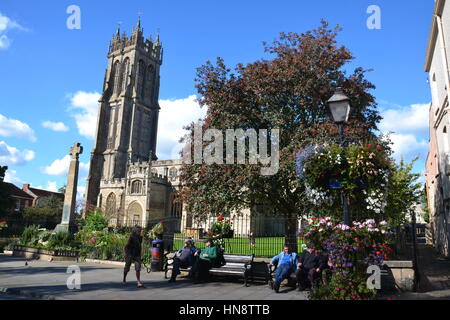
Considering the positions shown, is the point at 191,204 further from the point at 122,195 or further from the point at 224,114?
the point at 122,195

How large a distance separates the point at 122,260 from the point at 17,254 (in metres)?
6.54

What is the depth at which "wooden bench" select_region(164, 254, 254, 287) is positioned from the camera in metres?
9.00

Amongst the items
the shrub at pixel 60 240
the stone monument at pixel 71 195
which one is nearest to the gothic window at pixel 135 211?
the stone monument at pixel 71 195

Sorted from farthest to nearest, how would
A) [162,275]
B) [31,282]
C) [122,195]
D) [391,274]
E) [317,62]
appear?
[122,195]
[317,62]
[162,275]
[31,282]
[391,274]

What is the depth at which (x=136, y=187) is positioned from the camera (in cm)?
5700

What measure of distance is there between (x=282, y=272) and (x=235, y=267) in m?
1.72

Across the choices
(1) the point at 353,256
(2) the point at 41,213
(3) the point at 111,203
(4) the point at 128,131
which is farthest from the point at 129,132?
(1) the point at 353,256

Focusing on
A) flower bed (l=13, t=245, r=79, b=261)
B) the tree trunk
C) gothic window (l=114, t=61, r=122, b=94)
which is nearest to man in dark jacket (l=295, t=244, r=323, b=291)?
the tree trunk

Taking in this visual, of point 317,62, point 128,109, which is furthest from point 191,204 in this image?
point 128,109

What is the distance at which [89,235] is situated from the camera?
626 inches

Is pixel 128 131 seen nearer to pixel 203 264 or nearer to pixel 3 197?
pixel 3 197

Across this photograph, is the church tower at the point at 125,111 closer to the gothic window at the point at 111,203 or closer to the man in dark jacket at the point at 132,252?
the gothic window at the point at 111,203

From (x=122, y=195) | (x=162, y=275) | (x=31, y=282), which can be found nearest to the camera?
(x=31, y=282)

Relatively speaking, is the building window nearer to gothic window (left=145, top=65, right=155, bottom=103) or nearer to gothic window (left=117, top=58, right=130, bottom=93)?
gothic window (left=117, top=58, right=130, bottom=93)
